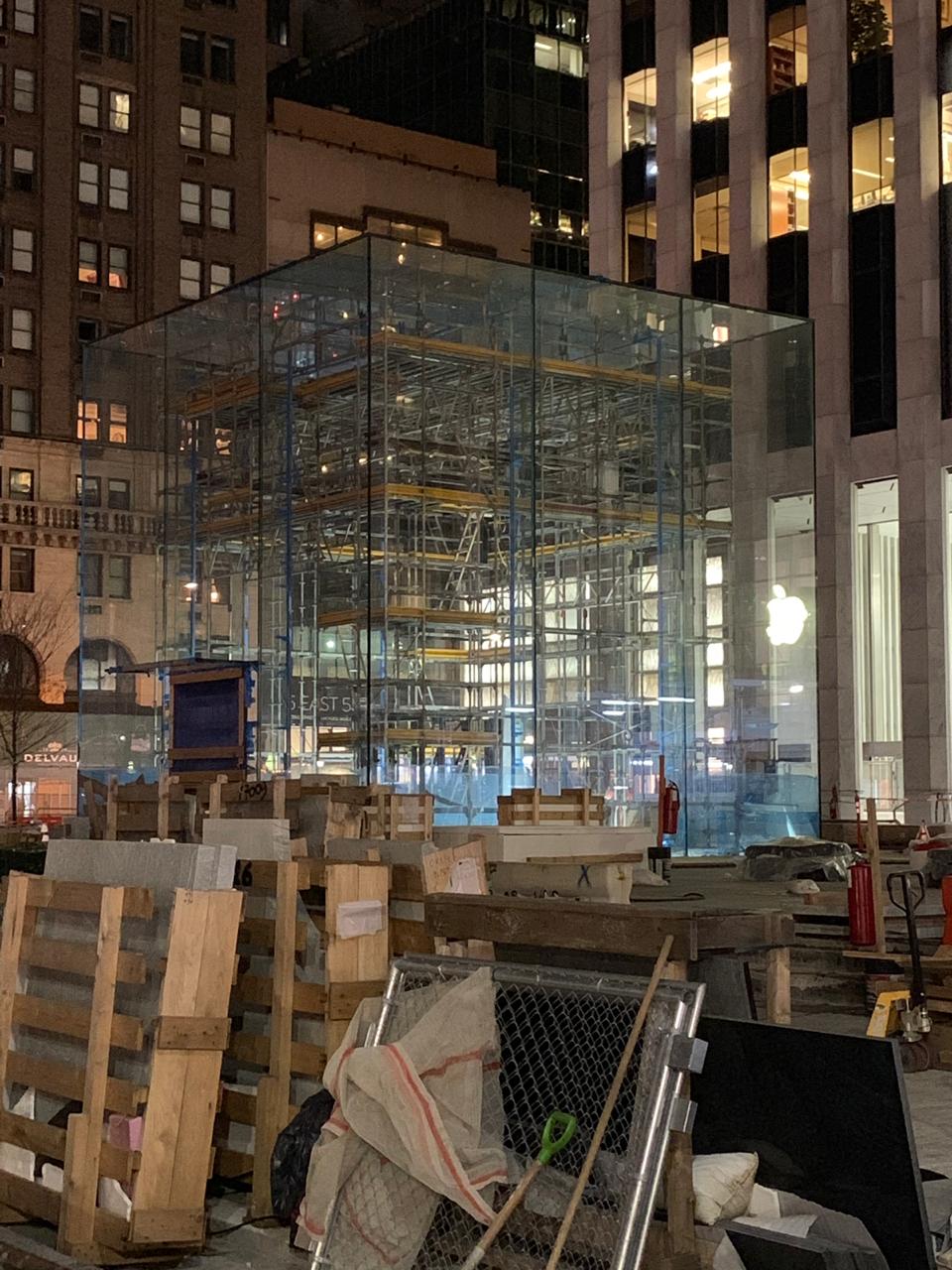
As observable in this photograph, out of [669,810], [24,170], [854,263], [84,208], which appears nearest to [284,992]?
[669,810]

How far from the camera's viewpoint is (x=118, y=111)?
3322 inches

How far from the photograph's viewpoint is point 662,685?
Answer: 37.1 meters

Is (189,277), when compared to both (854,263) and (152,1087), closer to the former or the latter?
(854,263)

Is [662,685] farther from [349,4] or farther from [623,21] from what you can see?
[349,4]

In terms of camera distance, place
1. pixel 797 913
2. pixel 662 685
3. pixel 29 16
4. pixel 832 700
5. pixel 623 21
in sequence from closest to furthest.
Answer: pixel 797 913
pixel 662 685
pixel 832 700
pixel 623 21
pixel 29 16

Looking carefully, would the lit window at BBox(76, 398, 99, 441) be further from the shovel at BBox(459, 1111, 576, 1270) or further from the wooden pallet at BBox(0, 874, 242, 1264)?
the shovel at BBox(459, 1111, 576, 1270)

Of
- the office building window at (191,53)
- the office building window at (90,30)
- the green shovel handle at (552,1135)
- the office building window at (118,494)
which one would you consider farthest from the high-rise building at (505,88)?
the green shovel handle at (552,1135)

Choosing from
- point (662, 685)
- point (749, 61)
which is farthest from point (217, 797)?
point (749, 61)

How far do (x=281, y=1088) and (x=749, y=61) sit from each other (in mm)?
45249

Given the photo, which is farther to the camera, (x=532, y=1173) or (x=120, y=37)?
(x=120, y=37)

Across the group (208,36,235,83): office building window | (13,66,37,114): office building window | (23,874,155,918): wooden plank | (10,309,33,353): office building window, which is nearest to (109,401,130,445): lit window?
(23,874,155,918): wooden plank

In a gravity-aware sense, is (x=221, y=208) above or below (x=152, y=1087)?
above

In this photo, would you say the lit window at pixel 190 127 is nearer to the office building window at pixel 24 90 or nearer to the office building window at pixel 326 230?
the office building window at pixel 326 230

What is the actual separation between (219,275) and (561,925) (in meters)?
80.0
